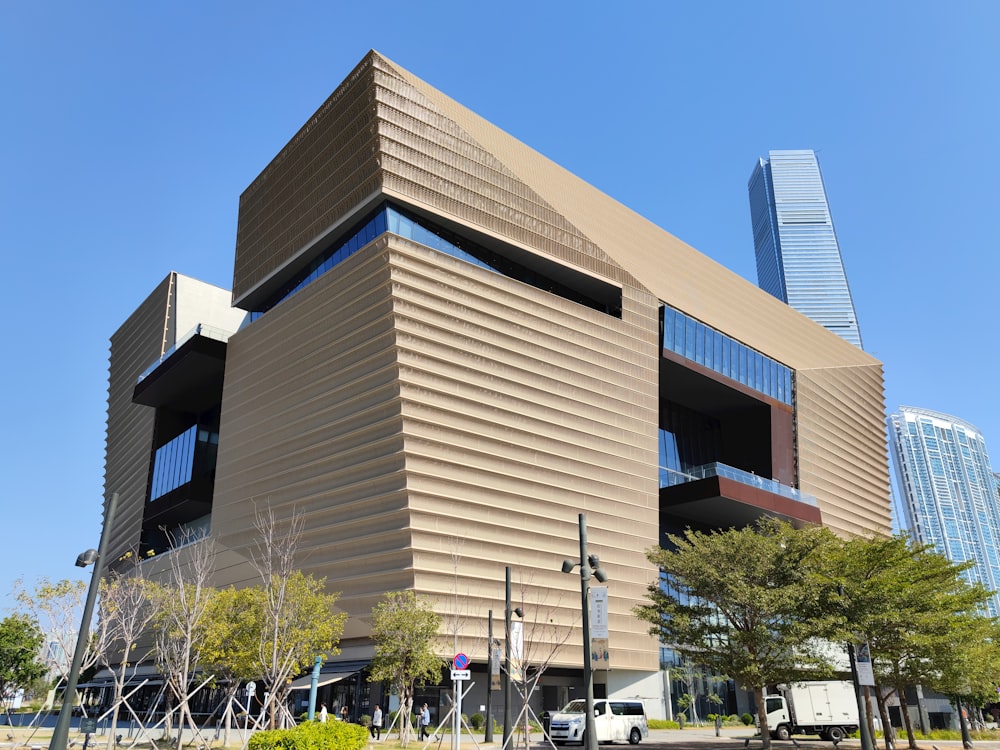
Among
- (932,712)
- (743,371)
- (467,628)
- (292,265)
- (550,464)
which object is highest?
(292,265)

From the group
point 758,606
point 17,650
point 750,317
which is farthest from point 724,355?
point 17,650

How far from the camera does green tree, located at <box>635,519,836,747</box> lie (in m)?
33.5

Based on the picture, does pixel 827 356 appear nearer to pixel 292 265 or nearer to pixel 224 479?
pixel 292 265

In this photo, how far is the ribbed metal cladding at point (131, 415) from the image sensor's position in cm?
7712

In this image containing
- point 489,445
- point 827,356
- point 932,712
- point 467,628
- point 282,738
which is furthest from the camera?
point 827,356

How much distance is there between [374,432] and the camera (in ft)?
150

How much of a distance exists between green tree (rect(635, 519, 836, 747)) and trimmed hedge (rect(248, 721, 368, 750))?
18.1 meters

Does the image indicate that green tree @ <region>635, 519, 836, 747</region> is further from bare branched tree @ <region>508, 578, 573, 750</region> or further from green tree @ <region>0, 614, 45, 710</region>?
green tree @ <region>0, 614, 45, 710</region>

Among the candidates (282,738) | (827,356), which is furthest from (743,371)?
(282,738)

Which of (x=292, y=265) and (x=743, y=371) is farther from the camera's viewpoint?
(x=743, y=371)

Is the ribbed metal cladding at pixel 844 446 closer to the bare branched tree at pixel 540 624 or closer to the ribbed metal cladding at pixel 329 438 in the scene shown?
the bare branched tree at pixel 540 624

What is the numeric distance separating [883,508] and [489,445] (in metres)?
53.8

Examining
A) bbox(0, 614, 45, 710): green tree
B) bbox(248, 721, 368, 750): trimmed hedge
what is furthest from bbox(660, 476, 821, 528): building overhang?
bbox(0, 614, 45, 710): green tree

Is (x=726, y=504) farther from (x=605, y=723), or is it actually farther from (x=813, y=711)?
(x=605, y=723)
